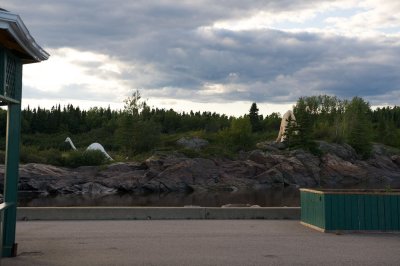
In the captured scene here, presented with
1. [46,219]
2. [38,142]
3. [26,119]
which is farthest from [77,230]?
[26,119]

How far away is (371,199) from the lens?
15.0 meters

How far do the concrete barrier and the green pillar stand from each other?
6.84m

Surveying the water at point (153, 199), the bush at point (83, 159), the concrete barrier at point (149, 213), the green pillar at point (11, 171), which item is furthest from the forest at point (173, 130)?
the green pillar at point (11, 171)

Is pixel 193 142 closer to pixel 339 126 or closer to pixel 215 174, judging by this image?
pixel 215 174

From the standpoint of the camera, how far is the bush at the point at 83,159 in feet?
235

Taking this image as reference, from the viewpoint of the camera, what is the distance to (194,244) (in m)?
12.9

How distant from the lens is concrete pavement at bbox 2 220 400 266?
11.0m

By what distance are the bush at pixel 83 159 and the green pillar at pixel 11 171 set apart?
6122 cm

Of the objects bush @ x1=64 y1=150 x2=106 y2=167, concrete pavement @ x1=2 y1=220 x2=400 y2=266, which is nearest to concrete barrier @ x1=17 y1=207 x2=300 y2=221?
concrete pavement @ x1=2 y1=220 x2=400 y2=266

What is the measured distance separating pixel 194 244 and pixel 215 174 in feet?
189

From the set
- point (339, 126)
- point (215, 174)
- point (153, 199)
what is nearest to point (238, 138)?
point (215, 174)

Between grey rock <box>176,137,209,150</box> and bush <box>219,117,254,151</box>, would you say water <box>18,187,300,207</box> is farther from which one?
bush <box>219,117,254,151</box>

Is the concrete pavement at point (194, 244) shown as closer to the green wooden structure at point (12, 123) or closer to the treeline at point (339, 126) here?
the green wooden structure at point (12, 123)

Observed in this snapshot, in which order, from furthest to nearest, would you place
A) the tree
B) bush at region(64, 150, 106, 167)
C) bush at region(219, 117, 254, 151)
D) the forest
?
the tree
bush at region(219, 117, 254, 151)
the forest
bush at region(64, 150, 106, 167)
